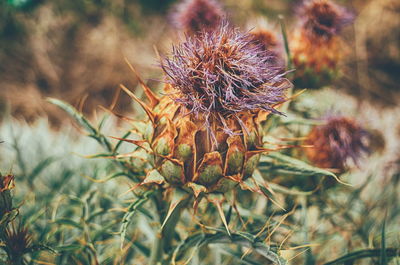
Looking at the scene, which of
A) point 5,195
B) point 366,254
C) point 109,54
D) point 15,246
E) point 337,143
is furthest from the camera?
point 109,54

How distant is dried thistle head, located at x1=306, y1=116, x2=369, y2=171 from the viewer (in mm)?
1522

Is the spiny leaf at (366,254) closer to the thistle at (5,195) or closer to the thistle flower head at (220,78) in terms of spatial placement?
the thistle flower head at (220,78)

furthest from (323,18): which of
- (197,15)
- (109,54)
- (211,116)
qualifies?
(109,54)

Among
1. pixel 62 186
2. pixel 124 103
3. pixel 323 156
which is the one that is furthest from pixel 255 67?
pixel 124 103

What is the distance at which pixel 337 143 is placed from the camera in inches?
60.4

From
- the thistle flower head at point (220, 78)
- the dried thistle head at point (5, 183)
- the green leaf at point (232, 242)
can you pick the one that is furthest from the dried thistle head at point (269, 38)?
the dried thistle head at point (5, 183)

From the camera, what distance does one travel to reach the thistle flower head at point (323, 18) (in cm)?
167

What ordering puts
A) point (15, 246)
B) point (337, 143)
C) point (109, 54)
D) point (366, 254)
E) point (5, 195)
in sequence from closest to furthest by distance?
point (5, 195), point (15, 246), point (366, 254), point (337, 143), point (109, 54)

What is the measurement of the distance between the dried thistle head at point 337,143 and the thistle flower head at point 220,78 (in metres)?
0.61

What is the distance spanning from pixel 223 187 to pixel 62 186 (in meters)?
1.05

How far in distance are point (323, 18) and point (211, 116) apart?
1.02 metres

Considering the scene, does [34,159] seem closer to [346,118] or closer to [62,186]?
[62,186]

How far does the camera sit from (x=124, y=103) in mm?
3895

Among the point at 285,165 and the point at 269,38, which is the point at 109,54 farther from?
the point at 285,165
